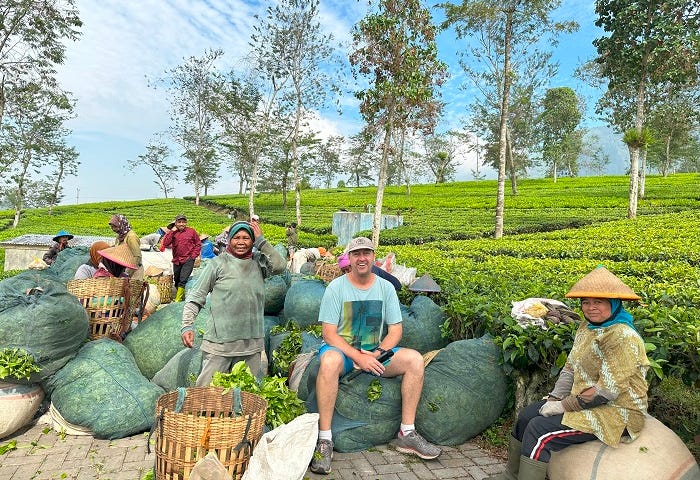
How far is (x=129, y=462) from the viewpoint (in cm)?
314

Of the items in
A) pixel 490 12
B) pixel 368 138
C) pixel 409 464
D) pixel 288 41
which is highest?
pixel 288 41

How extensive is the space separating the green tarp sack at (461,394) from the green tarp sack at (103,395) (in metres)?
2.14

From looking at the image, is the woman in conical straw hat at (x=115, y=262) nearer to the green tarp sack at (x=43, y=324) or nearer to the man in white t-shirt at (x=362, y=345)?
the green tarp sack at (x=43, y=324)

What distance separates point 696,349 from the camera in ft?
8.58

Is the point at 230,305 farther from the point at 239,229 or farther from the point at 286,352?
the point at 286,352

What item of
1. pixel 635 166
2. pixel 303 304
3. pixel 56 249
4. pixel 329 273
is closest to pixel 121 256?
pixel 303 304

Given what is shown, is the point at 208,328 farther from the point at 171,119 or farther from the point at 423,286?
the point at 171,119

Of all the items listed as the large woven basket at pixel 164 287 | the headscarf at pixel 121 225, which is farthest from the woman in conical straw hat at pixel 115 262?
the large woven basket at pixel 164 287

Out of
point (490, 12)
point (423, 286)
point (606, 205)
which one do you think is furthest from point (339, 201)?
point (423, 286)

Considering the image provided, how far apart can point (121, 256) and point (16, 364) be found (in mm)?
1622

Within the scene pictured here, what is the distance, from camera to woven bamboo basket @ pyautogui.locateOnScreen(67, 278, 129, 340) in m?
4.30

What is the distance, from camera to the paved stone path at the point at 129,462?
9.80 ft

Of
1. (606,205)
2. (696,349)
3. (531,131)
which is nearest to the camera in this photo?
(696,349)

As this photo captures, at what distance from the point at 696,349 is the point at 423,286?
2.75 metres
